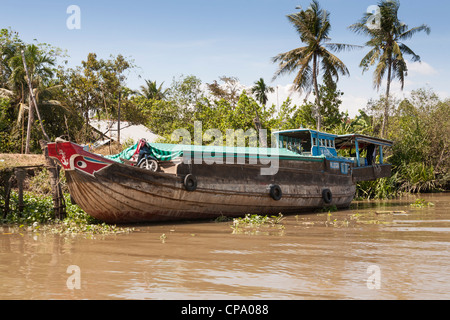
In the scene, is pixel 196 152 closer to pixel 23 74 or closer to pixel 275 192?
pixel 275 192

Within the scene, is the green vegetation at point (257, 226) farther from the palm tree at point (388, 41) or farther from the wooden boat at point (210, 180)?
the palm tree at point (388, 41)

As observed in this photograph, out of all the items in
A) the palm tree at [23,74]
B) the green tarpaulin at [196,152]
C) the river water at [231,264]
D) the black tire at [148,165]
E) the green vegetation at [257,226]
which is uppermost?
the palm tree at [23,74]

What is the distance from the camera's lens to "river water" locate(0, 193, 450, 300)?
4.55 meters

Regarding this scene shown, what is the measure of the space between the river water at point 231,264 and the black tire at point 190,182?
1467 mm

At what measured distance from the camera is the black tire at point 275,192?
41.4 feet

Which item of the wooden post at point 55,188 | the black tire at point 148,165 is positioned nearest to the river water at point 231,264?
the wooden post at point 55,188

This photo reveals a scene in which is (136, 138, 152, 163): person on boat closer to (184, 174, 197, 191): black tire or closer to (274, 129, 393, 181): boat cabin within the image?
(184, 174, 197, 191): black tire

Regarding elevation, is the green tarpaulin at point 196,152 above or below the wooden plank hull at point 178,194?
above

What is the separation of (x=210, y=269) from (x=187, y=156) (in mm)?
5487

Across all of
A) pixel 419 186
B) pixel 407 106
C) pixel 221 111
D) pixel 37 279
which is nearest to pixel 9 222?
pixel 37 279

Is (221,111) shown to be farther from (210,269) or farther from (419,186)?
(210,269)

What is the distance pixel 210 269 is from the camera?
220 inches

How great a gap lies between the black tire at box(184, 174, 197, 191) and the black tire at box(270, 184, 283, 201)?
2.81m

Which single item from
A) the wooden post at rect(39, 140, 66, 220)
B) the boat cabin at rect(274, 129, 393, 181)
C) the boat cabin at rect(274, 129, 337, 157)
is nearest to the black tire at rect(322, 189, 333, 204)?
the boat cabin at rect(274, 129, 393, 181)
